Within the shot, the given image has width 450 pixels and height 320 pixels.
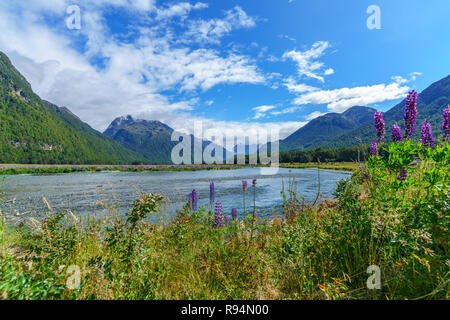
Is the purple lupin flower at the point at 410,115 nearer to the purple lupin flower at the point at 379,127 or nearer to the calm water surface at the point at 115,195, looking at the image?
the purple lupin flower at the point at 379,127

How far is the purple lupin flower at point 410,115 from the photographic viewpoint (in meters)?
3.44

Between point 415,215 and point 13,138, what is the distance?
172632mm

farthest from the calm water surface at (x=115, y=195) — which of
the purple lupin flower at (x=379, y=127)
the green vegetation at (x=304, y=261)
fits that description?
the purple lupin flower at (x=379, y=127)

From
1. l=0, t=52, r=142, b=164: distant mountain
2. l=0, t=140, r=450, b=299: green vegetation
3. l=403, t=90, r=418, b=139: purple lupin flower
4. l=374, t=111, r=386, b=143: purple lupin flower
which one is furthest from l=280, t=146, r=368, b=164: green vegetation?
l=0, t=52, r=142, b=164: distant mountain

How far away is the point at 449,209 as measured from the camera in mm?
1945

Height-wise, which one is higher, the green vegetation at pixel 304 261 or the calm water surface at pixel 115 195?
the green vegetation at pixel 304 261

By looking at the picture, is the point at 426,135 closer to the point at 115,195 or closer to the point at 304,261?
the point at 304,261

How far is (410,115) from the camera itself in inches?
142
